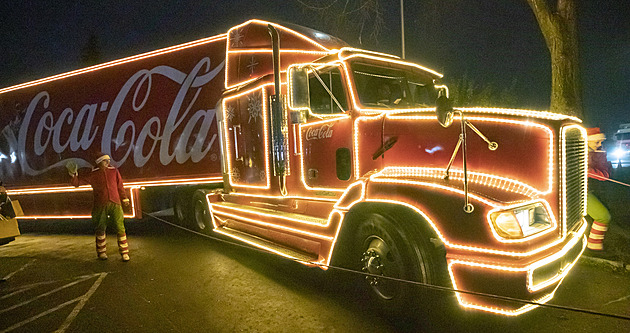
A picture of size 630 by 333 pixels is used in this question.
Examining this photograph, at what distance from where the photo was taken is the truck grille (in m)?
3.06

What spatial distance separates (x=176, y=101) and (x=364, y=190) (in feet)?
17.9

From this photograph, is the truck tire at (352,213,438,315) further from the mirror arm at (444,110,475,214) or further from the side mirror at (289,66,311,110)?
the side mirror at (289,66,311,110)

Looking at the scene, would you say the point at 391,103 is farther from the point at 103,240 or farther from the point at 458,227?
the point at 103,240

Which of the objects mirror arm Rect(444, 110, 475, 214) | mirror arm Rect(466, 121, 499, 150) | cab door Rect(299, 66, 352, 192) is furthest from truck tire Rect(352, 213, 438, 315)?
mirror arm Rect(466, 121, 499, 150)

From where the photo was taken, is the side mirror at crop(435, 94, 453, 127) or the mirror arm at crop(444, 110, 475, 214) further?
the side mirror at crop(435, 94, 453, 127)

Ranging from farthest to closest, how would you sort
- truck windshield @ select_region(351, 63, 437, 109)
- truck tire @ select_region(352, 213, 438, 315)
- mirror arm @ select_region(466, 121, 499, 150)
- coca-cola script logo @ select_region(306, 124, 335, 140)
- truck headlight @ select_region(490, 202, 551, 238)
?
coca-cola script logo @ select_region(306, 124, 335, 140) → truck windshield @ select_region(351, 63, 437, 109) → truck tire @ select_region(352, 213, 438, 315) → mirror arm @ select_region(466, 121, 499, 150) → truck headlight @ select_region(490, 202, 551, 238)

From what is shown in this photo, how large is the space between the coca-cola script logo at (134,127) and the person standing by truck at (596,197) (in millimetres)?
6003

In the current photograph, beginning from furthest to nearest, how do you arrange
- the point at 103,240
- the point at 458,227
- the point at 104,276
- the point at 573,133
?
the point at 103,240 → the point at 104,276 → the point at 573,133 → the point at 458,227

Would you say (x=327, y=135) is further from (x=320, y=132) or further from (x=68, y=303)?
(x=68, y=303)

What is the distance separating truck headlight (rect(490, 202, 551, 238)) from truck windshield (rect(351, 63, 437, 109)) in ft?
6.12

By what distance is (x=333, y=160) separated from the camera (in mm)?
4477

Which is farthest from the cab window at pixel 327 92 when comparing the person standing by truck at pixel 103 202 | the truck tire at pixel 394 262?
the person standing by truck at pixel 103 202

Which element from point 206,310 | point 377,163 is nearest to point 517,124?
point 377,163

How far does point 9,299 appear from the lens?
187 inches
